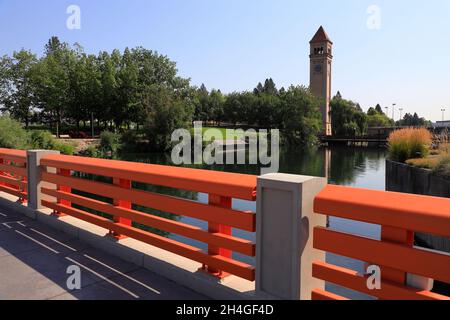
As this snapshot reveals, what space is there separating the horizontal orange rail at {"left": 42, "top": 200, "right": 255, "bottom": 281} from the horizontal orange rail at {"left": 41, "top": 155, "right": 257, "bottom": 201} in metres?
0.59

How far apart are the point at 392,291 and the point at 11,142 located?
3137 cm

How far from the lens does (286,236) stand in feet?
9.32

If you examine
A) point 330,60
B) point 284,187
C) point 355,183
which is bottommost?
point 355,183

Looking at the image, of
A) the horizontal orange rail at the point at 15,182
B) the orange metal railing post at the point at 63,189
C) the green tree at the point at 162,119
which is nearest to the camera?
the orange metal railing post at the point at 63,189

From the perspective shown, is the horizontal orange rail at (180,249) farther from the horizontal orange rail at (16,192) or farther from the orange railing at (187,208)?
the horizontal orange rail at (16,192)

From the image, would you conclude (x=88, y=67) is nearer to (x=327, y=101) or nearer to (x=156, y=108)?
(x=156, y=108)

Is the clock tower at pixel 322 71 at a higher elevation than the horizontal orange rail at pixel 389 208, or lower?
higher

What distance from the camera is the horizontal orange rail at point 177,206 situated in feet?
10.4

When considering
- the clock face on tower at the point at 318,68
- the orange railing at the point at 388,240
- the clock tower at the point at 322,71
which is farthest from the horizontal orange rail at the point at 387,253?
the clock face on tower at the point at 318,68

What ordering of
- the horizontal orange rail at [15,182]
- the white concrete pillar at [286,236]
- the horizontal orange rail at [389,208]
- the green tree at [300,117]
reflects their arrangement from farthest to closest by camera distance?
the green tree at [300,117], the horizontal orange rail at [15,182], the white concrete pillar at [286,236], the horizontal orange rail at [389,208]

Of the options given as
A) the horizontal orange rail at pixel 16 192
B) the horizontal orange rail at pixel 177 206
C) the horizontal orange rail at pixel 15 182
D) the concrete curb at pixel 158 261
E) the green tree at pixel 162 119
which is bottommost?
the concrete curb at pixel 158 261

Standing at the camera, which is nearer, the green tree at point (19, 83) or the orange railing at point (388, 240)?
the orange railing at point (388, 240)
